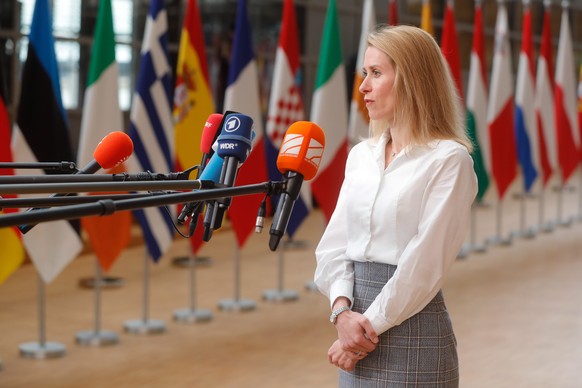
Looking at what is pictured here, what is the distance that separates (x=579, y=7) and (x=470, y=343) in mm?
18196

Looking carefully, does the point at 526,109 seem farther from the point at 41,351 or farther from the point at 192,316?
the point at 41,351

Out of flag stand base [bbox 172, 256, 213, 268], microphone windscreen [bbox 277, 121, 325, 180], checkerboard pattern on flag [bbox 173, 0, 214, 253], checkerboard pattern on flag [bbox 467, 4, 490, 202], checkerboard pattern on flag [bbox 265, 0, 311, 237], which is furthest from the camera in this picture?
checkerboard pattern on flag [bbox 467, 4, 490, 202]

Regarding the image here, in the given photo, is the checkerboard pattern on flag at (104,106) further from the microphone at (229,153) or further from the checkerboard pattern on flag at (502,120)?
the checkerboard pattern on flag at (502,120)

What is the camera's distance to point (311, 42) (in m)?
14.3

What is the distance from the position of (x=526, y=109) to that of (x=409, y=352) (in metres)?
8.62

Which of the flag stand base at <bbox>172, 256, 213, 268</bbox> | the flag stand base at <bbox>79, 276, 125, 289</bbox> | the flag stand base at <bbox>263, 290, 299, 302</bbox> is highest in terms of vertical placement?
the flag stand base at <bbox>263, 290, 299, 302</bbox>

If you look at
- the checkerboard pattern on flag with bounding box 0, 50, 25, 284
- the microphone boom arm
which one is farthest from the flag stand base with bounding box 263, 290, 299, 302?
the microphone boom arm

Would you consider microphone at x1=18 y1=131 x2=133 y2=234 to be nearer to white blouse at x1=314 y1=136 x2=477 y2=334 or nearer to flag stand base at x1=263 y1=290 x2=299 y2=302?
white blouse at x1=314 y1=136 x2=477 y2=334

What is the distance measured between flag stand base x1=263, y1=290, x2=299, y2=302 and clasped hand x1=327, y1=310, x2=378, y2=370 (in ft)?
17.3

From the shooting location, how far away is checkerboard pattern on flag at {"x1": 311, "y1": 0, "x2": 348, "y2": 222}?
7.75 meters

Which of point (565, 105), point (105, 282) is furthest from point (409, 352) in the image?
point (565, 105)

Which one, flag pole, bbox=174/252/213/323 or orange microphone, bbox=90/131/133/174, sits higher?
orange microphone, bbox=90/131/133/174

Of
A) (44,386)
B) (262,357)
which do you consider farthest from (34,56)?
(262,357)

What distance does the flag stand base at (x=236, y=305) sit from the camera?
7.40 meters
